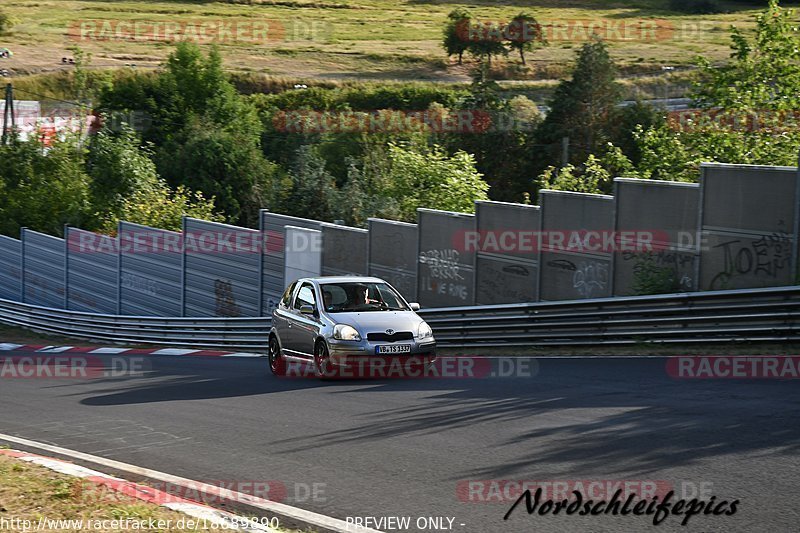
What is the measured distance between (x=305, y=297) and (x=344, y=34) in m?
116

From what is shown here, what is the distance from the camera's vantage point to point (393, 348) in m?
15.6

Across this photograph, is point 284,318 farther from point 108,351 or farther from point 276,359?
point 108,351

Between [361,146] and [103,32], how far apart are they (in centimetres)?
6830

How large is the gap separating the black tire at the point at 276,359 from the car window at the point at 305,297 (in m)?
1.01

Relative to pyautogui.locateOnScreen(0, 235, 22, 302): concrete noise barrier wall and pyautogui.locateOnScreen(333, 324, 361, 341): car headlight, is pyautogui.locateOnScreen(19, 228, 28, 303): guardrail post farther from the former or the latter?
pyautogui.locateOnScreen(333, 324, 361, 341): car headlight

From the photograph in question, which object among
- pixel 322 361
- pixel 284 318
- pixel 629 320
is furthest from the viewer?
pixel 284 318

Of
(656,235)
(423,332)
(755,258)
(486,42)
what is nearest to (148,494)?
(423,332)

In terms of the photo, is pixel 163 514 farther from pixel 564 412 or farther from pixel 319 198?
pixel 319 198

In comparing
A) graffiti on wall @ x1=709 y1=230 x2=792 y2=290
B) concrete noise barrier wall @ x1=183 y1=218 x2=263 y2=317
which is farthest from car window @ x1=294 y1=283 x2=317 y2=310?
concrete noise barrier wall @ x1=183 y1=218 x2=263 y2=317

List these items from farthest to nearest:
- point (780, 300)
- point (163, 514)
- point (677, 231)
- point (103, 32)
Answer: point (103, 32), point (677, 231), point (780, 300), point (163, 514)

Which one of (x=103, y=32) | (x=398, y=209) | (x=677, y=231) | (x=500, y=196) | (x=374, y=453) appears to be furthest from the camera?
(x=103, y=32)

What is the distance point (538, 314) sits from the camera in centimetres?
1898

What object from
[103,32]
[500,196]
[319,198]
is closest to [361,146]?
[500,196]

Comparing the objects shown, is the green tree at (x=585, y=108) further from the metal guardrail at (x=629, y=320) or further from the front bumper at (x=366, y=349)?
the front bumper at (x=366, y=349)
